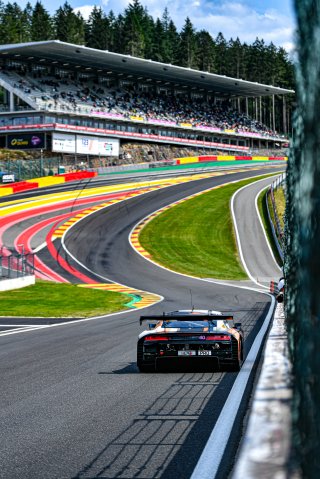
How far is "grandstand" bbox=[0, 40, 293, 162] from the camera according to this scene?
3300 inches

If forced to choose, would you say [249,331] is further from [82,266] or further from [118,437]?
[82,266]

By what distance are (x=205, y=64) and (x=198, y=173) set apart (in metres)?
73.1

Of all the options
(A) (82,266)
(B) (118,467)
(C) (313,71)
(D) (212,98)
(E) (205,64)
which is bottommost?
(A) (82,266)

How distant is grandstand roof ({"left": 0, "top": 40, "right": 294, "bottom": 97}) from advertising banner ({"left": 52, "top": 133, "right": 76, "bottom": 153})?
36.4ft

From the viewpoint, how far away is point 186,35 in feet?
487

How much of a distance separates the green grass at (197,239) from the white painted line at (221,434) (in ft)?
106

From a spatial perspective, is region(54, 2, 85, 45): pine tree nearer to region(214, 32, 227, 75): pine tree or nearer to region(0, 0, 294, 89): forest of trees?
region(0, 0, 294, 89): forest of trees

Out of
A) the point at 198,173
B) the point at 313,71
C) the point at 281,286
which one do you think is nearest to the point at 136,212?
the point at 198,173

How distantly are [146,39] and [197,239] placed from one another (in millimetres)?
117645

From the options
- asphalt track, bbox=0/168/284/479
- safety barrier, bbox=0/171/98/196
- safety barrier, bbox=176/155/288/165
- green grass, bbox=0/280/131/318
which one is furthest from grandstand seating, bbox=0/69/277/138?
asphalt track, bbox=0/168/284/479

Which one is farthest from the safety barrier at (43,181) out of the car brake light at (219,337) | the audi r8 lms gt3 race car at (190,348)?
the car brake light at (219,337)

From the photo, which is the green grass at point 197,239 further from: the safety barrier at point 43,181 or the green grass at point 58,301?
the safety barrier at point 43,181

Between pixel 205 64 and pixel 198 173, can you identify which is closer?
pixel 198 173

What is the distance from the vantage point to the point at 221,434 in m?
7.38
